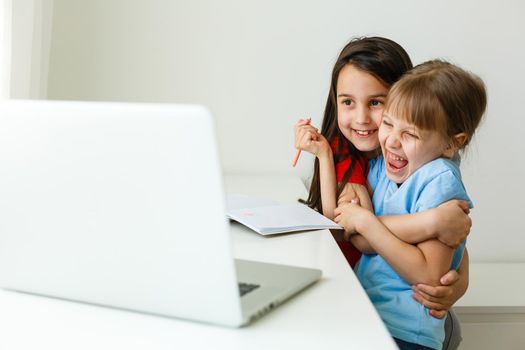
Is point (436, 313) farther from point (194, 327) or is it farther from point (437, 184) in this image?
point (194, 327)

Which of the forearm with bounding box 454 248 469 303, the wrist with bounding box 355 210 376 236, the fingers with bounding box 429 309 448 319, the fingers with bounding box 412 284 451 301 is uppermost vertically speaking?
the wrist with bounding box 355 210 376 236

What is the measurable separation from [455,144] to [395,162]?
12 centimetres

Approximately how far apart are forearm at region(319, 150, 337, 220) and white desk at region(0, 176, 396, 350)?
643 millimetres

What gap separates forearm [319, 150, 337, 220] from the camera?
155 centimetres

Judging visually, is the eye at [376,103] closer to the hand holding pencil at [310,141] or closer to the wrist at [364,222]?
the hand holding pencil at [310,141]

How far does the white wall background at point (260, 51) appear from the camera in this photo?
2211 millimetres

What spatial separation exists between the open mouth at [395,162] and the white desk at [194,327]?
0.49 meters

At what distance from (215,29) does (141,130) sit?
1.61 meters

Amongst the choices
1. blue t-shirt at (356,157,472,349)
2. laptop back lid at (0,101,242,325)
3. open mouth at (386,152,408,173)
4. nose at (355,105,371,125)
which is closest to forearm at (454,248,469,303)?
blue t-shirt at (356,157,472,349)

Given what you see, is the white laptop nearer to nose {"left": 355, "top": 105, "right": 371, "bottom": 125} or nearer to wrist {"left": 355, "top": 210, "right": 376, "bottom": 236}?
wrist {"left": 355, "top": 210, "right": 376, "bottom": 236}

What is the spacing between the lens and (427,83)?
1.28 m

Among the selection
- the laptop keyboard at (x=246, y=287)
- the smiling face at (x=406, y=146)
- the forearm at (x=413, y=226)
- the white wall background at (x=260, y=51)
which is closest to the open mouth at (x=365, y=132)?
the smiling face at (x=406, y=146)

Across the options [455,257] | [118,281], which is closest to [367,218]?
[455,257]

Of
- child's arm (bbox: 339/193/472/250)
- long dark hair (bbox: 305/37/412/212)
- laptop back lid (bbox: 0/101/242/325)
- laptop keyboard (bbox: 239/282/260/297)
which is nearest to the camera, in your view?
laptop back lid (bbox: 0/101/242/325)
